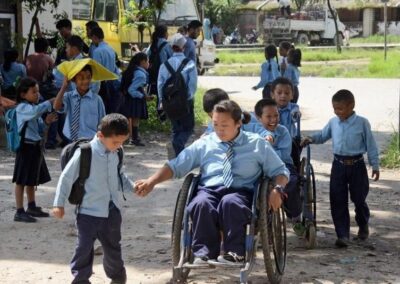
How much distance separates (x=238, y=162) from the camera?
5395mm

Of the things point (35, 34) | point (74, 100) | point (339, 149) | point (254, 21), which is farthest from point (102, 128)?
point (254, 21)

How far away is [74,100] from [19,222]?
138 cm

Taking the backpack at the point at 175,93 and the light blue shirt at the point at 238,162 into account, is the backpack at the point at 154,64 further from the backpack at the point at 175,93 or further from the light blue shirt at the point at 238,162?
the light blue shirt at the point at 238,162

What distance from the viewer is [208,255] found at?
5105 mm

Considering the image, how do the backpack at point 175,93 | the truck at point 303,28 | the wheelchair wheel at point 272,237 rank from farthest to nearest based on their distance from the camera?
the truck at point 303,28, the backpack at point 175,93, the wheelchair wheel at point 272,237

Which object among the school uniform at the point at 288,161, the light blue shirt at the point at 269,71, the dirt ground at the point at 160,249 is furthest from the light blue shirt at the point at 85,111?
the light blue shirt at the point at 269,71

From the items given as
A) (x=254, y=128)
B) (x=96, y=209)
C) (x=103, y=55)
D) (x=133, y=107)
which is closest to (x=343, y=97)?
(x=254, y=128)

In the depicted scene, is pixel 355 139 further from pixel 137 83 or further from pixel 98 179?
pixel 137 83

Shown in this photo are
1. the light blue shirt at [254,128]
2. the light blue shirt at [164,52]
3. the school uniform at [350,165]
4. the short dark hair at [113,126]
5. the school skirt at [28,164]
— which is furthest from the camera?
the light blue shirt at [164,52]

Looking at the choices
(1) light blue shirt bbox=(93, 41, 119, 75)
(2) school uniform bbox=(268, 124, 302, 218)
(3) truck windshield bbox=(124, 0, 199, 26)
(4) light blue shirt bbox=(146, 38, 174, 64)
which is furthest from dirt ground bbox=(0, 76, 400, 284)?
(3) truck windshield bbox=(124, 0, 199, 26)

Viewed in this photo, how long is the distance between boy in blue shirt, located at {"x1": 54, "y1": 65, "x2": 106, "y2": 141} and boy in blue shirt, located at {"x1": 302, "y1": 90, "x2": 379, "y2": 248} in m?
1.70

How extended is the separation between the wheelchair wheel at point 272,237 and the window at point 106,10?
12928mm

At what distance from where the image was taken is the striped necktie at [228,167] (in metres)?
5.34

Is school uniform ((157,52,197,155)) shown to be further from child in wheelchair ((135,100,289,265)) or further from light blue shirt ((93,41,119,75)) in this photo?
child in wheelchair ((135,100,289,265))
